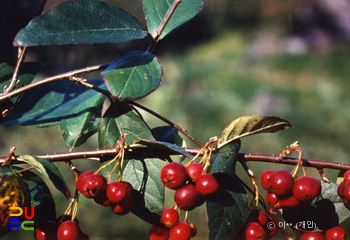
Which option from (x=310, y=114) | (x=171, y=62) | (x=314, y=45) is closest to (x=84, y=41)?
(x=310, y=114)

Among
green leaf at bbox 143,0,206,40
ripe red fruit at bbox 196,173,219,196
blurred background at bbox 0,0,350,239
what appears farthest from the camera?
blurred background at bbox 0,0,350,239

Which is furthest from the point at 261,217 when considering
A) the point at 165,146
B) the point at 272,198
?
the point at 165,146

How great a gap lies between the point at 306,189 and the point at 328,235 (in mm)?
78

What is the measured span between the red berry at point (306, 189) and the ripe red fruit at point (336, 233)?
2.2 inches

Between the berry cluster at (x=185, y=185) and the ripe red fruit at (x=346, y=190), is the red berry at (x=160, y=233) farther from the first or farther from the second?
the ripe red fruit at (x=346, y=190)

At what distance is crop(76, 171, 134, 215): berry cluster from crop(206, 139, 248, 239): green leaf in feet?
0.28

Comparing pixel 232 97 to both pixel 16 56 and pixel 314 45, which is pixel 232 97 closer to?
pixel 314 45

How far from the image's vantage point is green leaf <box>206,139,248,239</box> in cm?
49

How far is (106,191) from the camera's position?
1.78 ft

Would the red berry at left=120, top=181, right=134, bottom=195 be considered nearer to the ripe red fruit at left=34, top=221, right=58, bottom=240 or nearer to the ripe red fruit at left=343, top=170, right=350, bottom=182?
the ripe red fruit at left=34, top=221, right=58, bottom=240

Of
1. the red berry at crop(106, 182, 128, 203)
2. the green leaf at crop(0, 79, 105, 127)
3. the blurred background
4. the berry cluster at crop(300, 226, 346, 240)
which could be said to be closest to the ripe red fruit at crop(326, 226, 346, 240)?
the berry cluster at crop(300, 226, 346, 240)

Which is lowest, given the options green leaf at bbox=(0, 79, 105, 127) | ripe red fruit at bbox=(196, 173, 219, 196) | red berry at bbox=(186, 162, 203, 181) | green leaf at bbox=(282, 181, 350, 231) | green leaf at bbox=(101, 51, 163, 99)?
green leaf at bbox=(282, 181, 350, 231)

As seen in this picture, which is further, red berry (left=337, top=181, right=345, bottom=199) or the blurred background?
the blurred background

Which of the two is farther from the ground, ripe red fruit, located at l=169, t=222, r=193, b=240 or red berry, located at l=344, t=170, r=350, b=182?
red berry, located at l=344, t=170, r=350, b=182
